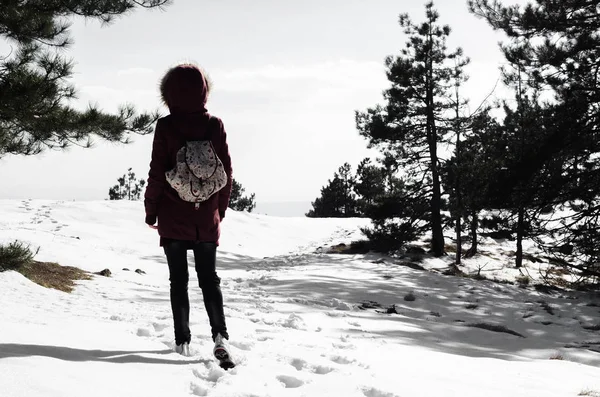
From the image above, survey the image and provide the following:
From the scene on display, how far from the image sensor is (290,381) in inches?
127

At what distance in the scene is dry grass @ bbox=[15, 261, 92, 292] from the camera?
6.72 m

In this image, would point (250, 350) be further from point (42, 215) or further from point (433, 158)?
point (42, 215)

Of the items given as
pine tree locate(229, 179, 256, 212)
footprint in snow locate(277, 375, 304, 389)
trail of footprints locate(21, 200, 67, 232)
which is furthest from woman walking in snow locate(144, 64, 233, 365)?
pine tree locate(229, 179, 256, 212)

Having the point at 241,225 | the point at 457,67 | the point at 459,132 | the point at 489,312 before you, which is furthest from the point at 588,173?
the point at 241,225

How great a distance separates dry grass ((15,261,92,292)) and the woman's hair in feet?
14.0

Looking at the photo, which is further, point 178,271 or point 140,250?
point 140,250

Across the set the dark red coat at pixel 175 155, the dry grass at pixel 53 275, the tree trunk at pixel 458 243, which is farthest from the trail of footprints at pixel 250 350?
the tree trunk at pixel 458 243

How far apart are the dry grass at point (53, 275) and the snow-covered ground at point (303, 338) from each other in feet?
1.24

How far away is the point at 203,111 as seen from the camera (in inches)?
142

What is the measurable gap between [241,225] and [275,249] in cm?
456

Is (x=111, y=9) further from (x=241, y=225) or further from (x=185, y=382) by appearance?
(x=241, y=225)

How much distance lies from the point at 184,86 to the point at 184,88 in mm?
15

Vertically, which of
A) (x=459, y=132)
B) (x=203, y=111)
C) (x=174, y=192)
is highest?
(x=459, y=132)

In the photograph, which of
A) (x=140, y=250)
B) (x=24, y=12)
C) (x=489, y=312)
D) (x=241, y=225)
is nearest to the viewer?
(x=24, y=12)
